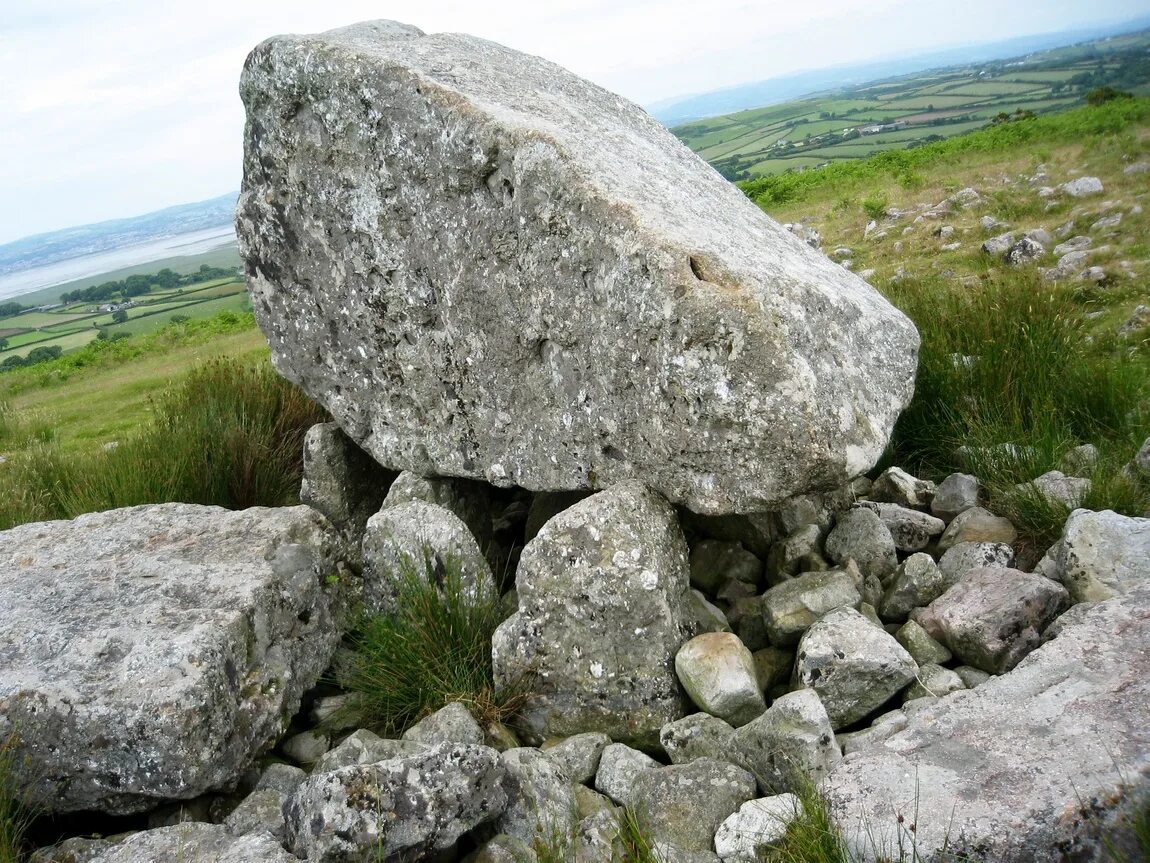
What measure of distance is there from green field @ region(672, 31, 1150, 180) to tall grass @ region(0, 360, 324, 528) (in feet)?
44.8

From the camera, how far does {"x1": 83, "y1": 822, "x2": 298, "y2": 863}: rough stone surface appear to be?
11.2 ft

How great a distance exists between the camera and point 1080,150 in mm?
16562

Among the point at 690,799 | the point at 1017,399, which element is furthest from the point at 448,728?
the point at 1017,399

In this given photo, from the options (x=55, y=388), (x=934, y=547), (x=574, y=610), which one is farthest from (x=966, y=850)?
(x=55, y=388)

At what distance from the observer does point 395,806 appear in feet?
11.2

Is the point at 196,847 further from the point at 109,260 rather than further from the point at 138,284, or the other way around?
the point at 109,260

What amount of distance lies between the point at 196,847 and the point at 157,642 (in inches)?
43.8

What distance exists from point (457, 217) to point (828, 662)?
3184 mm

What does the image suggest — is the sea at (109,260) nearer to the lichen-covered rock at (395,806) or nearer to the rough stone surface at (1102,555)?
the lichen-covered rock at (395,806)

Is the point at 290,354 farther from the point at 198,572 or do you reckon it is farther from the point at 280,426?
the point at 198,572

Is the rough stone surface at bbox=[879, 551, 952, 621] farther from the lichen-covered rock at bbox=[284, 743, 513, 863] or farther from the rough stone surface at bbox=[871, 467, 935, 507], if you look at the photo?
the lichen-covered rock at bbox=[284, 743, 513, 863]

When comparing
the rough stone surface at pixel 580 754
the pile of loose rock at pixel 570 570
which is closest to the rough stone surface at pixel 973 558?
the pile of loose rock at pixel 570 570

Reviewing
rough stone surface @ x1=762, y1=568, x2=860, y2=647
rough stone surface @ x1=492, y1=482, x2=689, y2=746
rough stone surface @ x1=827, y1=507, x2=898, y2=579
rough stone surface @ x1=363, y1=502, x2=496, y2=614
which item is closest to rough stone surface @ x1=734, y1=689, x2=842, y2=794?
rough stone surface @ x1=492, y1=482, x2=689, y2=746

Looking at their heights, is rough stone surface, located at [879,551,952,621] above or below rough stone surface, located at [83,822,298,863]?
below
